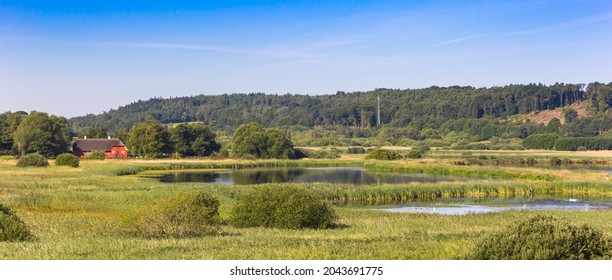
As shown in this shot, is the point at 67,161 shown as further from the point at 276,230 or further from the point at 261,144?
the point at 276,230

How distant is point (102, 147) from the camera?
110 m

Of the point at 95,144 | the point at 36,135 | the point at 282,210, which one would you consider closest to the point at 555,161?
the point at 95,144

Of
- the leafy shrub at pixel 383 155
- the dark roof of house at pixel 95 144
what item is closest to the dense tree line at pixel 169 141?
the dark roof of house at pixel 95 144

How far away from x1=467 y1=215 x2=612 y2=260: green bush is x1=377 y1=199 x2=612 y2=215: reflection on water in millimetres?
27180

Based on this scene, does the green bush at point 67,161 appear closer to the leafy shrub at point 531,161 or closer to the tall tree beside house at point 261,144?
the tall tree beside house at point 261,144

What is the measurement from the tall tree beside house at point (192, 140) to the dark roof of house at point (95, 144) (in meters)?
10.1

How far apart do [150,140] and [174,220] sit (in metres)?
88.2

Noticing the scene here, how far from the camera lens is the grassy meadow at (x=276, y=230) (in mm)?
13977

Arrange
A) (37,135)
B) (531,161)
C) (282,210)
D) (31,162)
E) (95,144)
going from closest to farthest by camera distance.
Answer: (282,210) → (31,162) → (37,135) → (531,161) → (95,144)

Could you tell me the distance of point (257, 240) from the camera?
16984 millimetres

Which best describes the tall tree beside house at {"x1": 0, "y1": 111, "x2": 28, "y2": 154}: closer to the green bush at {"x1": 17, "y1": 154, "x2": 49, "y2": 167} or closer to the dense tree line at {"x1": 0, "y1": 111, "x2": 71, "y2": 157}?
the dense tree line at {"x1": 0, "y1": 111, "x2": 71, "y2": 157}

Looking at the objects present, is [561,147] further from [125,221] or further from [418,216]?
[125,221]

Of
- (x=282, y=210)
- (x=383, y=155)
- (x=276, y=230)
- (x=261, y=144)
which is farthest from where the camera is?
(x=261, y=144)

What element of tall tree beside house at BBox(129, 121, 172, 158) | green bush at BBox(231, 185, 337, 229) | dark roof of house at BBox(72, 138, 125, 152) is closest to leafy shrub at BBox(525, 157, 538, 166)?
tall tree beside house at BBox(129, 121, 172, 158)
